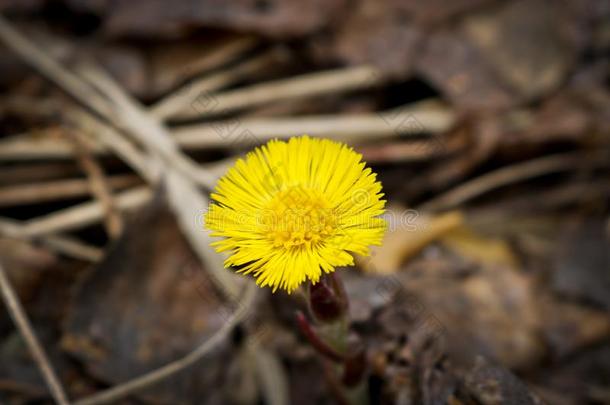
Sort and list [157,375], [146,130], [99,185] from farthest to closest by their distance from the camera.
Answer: [146,130] → [99,185] → [157,375]

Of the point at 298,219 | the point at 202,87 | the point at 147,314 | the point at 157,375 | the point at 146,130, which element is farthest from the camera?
the point at 202,87

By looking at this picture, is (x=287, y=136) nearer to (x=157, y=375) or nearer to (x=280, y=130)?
(x=280, y=130)

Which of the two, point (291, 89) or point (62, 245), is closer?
point (62, 245)

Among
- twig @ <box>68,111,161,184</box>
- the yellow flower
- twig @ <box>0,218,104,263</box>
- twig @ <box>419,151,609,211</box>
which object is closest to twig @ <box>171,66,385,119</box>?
twig @ <box>68,111,161,184</box>

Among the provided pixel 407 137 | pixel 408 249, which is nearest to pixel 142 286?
pixel 408 249

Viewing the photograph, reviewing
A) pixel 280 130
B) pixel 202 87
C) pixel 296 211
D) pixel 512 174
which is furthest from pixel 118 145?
pixel 512 174

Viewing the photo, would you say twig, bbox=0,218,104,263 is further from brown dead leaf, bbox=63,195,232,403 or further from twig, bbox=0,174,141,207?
brown dead leaf, bbox=63,195,232,403

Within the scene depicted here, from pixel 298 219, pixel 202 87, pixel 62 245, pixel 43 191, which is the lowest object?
pixel 298 219

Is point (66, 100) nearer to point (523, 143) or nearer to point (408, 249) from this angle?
point (408, 249)
